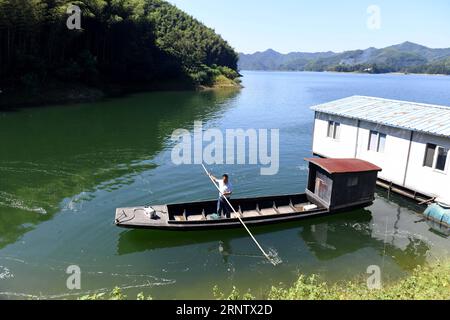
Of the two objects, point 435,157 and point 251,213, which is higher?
point 435,157

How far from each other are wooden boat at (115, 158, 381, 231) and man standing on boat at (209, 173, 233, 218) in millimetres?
397

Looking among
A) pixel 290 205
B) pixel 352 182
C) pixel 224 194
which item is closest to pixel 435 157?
pixel 352 182

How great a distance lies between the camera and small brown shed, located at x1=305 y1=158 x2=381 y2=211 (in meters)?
19.1

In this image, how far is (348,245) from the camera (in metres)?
17.6

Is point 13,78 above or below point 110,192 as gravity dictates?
above

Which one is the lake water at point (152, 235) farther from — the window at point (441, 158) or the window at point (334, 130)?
the window at point (334, 130)

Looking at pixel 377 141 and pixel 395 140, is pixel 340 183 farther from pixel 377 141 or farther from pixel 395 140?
pixel 377 141

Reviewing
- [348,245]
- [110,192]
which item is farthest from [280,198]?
Answer: [110,192]

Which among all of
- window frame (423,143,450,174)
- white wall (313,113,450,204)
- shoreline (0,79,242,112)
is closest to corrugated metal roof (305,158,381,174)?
white wall (313,113,450,204)

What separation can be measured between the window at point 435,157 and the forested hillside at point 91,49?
47.8 m

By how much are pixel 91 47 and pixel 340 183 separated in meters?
60.9

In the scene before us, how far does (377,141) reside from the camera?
2358 cm
